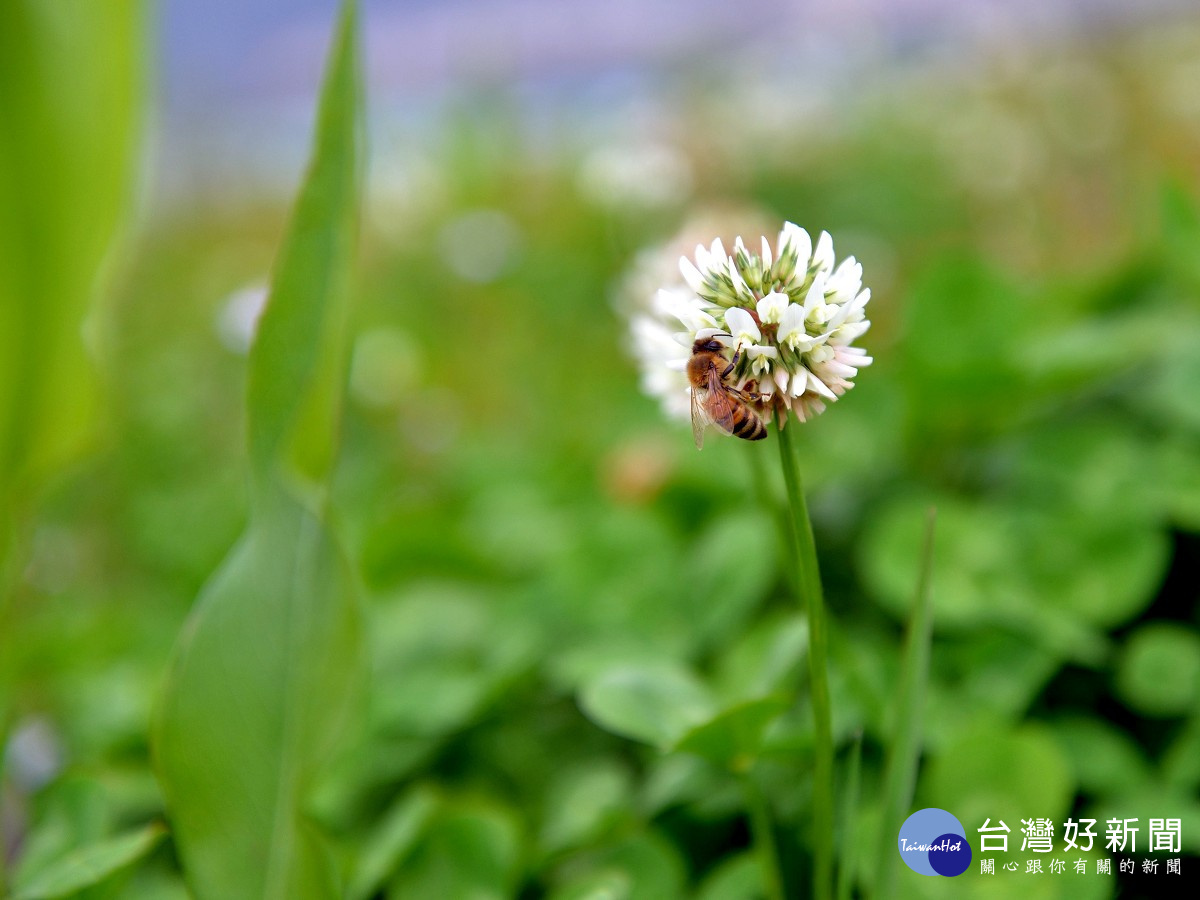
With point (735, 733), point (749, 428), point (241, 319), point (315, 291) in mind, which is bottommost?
point (735, 733)

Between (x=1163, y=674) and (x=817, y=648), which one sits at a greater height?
(x=817, y=648)

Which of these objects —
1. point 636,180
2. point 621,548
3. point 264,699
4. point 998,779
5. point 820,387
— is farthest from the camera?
point 636,180

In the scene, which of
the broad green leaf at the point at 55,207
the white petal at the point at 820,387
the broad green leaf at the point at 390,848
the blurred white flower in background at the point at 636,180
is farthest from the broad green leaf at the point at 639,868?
the blurred white flower in background at the point at 636,180

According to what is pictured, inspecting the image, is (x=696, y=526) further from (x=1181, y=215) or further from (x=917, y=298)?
(x=1181, y=215)

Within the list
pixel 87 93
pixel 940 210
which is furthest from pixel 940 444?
pixel 940 210

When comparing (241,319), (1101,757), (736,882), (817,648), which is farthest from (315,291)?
(241,319)

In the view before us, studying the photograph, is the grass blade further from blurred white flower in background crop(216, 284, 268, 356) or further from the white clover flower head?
blurred white flower in background crop(216, 284, 268, 356)

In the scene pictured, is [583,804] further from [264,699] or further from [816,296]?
[816,296]
